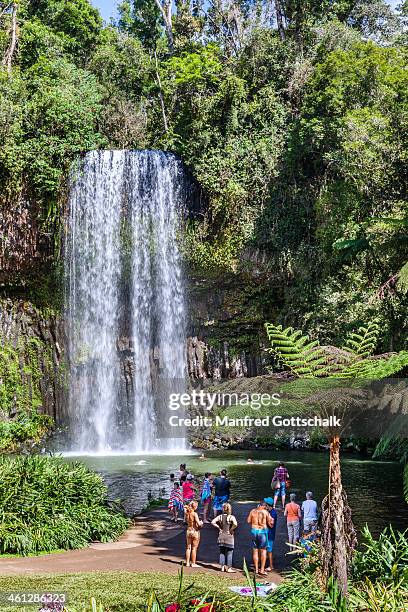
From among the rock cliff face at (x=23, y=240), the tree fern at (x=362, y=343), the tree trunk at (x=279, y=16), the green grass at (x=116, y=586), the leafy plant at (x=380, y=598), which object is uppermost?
the tree trunk at (x=279, y=16)

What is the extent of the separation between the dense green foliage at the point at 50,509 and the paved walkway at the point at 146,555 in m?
0.30

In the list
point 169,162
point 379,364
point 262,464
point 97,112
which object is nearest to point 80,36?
point 97,112

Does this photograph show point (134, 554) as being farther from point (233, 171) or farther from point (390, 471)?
point (233, 171)

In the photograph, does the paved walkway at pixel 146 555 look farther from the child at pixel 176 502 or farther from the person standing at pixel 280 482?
the person standing at pixel 280 482

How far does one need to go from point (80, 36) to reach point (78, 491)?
1353 inches

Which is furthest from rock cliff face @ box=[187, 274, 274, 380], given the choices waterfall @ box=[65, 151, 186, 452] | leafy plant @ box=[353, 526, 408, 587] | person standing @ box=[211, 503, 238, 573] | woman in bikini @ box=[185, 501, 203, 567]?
leafy plant @ box=[353, 526, 408, 587]

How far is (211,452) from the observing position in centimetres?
2644

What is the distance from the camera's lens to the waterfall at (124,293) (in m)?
27.9

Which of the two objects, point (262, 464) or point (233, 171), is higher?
point (233, 171)

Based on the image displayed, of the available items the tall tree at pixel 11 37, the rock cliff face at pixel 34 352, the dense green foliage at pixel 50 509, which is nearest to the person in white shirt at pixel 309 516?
the dense green foliage at pixel 50 509

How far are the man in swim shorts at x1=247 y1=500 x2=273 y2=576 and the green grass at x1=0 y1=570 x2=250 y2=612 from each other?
392mm

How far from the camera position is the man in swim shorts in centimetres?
995

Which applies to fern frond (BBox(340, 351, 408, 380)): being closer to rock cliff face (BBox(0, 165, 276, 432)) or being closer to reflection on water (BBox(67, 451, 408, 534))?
reflection on water (BBox(67, 451, 408, 534))

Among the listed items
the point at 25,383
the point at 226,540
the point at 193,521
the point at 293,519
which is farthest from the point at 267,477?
the point at 25,383
